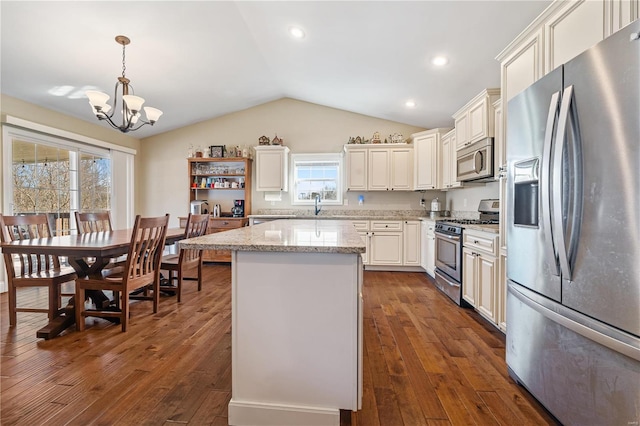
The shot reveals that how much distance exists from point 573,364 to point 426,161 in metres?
3.78

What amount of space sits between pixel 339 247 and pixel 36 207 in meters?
4.68

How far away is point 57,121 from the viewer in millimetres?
4105

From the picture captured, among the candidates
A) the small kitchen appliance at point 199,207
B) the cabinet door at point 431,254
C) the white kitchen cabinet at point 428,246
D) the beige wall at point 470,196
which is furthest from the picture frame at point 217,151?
the beige wall at point 470,196

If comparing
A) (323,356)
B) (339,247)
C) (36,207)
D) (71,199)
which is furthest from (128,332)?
(71,199)

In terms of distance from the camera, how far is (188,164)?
17.7 ft

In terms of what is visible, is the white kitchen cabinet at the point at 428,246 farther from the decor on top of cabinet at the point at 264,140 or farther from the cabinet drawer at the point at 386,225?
the decor on top of cabinet at the point at 264,140

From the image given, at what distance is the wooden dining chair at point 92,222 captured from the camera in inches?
126

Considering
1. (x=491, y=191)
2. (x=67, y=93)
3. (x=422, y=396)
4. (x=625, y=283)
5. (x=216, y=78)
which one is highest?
(x=216, y=78)

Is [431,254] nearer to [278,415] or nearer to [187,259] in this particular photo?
[187,259]

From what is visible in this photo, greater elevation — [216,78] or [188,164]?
[216,78]

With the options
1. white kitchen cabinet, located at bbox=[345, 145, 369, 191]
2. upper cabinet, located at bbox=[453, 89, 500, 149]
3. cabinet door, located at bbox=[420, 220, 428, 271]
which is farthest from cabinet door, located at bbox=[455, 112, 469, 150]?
white kitchen cabinet, located at bbox=[345, 145, 369, 191]

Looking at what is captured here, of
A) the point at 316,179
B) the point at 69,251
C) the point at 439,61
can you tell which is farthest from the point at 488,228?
the point at 316,179

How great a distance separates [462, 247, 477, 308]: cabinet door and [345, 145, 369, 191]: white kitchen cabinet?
233 centimetres

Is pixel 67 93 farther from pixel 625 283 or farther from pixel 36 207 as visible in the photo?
pixel 625 283
